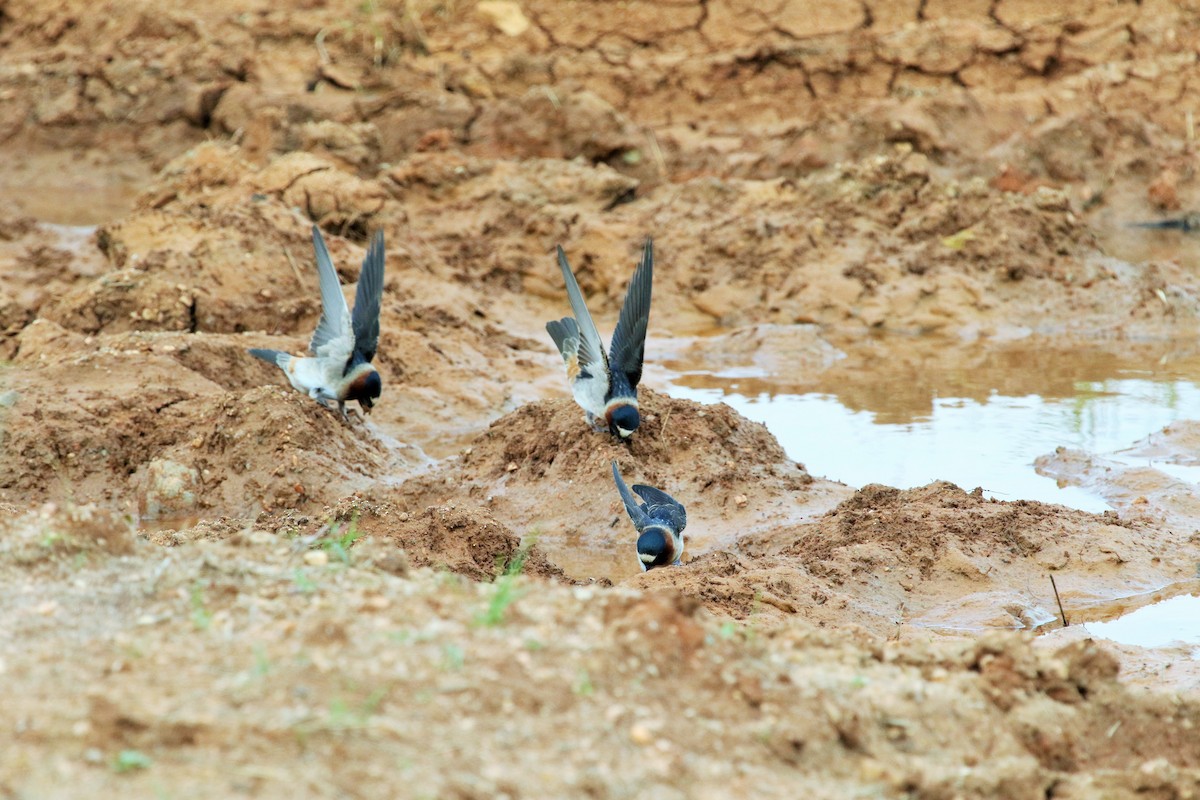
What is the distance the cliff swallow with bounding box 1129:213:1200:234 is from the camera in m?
13.2

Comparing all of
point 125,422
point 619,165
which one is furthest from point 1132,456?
point 619,165

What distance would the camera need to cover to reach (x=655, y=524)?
539cm

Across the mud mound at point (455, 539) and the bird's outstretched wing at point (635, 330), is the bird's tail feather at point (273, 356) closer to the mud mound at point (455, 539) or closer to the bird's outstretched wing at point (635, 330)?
the mud mound at point (455, 539)

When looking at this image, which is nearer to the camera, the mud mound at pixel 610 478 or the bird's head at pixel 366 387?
the mud mound at pixel 610 478

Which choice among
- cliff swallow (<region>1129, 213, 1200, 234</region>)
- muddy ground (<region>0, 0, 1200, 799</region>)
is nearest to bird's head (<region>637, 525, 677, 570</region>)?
muddy ground (<region>0, 0, 1200, 799</region>)

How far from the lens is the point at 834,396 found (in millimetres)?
8812

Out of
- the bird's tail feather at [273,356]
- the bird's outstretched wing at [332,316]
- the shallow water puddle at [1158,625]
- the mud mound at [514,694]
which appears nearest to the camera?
the mud mound at [514,694]

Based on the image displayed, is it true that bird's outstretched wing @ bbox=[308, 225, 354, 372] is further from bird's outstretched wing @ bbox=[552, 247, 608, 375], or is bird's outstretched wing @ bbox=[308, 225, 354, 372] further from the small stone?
the small stone

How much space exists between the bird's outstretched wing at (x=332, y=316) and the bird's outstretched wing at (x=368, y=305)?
0.06 m

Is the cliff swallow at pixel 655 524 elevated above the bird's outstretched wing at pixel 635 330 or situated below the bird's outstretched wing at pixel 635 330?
below

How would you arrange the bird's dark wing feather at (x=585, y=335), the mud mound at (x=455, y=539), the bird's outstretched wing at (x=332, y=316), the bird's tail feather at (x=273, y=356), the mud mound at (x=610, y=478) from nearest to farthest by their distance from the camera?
1. the mud mound at (x=455, y=539)
2. the mud mound at (x=610, y=478)
3. the bird's dark wing feather at (x=585, y=335)
4. the bird's outstretched wing at (x=332, y=316)
5. the bird's tail feather at (x=273, y=356)

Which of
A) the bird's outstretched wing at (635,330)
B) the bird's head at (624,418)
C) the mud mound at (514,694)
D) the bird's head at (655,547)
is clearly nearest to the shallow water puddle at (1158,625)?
the mud mound at (514,694)

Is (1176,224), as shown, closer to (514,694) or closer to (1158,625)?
(1158,625)

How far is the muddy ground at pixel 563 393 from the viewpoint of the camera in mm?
2787
